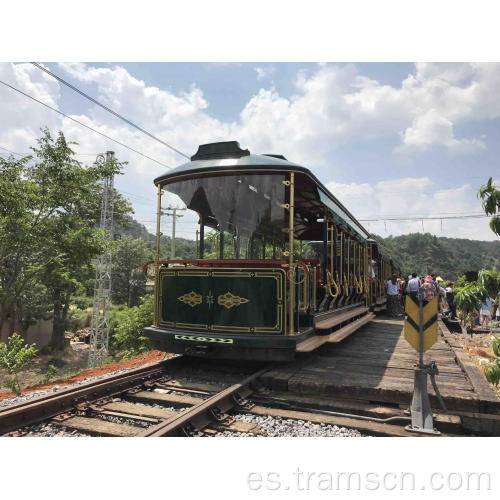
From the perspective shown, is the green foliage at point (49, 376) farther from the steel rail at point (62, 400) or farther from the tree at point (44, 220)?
the steel rail at point (62, 400)

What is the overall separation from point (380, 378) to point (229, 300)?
2.18 meters

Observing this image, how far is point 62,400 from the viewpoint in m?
4.18

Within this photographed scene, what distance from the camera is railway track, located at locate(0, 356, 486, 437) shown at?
372cm

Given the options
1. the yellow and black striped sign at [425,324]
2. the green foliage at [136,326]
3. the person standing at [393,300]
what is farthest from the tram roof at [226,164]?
the green foliage at [136,326]

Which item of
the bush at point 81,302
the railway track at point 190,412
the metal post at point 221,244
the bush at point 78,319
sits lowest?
the bush at point 78,319

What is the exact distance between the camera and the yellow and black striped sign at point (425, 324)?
418 centimetres

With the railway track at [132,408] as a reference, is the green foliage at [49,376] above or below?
below

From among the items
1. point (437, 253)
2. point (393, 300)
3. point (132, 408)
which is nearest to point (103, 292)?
point (393, 300)

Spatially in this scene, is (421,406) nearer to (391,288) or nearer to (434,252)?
(391,288)

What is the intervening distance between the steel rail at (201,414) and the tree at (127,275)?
39414mm

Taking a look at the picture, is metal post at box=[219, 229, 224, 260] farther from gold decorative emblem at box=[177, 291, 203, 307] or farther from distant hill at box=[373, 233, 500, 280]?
distant hill at box=[373, 233, 500, 280]

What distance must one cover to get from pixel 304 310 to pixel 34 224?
1165cm

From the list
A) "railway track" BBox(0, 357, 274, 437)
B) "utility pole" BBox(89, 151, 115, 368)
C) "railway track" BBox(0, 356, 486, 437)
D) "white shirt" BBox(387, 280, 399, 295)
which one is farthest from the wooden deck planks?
"utility pole" BBox(89, 151, 115, 368)

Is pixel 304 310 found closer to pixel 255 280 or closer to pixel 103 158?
pixel 255 280
